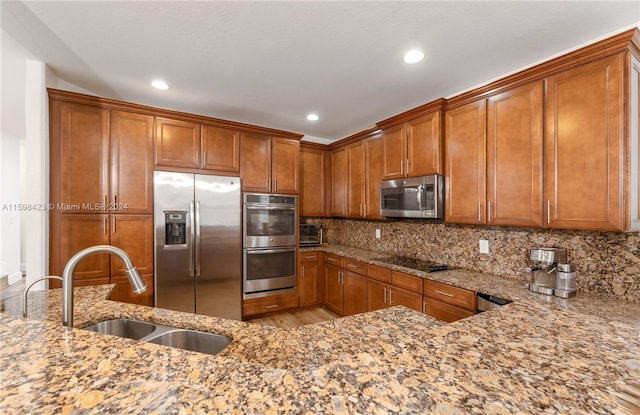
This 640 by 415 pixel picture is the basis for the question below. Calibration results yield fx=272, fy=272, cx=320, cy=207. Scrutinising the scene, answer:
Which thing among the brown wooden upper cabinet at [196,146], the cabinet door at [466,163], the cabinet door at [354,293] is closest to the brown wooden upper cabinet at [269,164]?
the brown wooden upper cabinet at [196,146]

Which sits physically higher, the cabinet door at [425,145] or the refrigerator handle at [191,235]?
the cabinet door at [425,145]

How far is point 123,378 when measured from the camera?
2.16 feet

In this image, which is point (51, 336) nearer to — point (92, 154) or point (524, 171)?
point (92, 154)

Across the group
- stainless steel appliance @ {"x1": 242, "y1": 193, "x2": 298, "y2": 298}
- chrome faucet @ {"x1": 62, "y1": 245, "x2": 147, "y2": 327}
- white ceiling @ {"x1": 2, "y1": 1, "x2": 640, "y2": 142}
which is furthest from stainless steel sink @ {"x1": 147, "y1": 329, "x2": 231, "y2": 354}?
stainless steel appliance @ {"x1": 242, "y1": 193, "x2": 298, "y2": 298}

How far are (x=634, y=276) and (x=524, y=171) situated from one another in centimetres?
91

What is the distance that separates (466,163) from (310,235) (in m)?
2.40

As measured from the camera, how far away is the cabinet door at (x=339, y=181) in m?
4.05

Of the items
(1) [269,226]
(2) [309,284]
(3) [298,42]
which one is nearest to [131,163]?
(1) [269,226]

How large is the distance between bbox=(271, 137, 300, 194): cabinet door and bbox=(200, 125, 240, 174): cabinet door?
488 mm

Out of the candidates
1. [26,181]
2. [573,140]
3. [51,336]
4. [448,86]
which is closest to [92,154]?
[26,181]

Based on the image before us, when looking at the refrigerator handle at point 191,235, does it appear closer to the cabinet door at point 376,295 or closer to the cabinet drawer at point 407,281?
the cabinet door at point 376,295

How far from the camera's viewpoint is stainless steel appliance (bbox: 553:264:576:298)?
1.82 m

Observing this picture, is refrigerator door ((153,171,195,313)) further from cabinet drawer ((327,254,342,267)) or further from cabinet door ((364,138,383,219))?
cabinet door ((364,138,383,219))

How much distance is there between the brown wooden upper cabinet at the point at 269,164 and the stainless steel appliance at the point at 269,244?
131 millimetres
